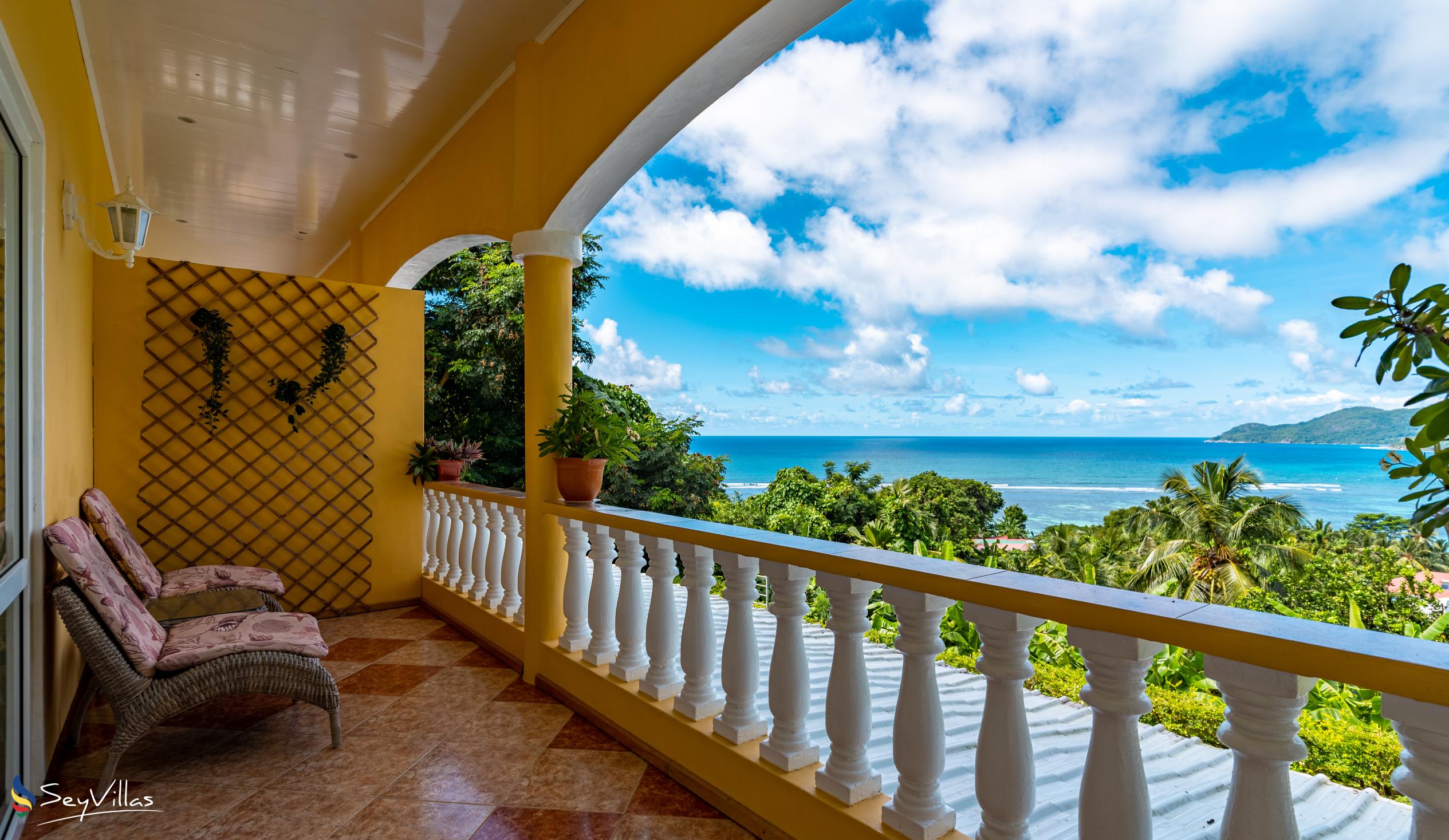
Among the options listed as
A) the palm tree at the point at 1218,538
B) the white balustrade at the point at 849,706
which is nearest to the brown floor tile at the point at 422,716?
the white balustrade at the point at 849,706

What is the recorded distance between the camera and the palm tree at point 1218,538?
17.7m

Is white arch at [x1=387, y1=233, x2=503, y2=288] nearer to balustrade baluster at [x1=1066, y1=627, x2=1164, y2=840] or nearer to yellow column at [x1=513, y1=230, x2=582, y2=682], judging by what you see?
yellow column at [x1=513, y1=230, x2=582, y2=682]

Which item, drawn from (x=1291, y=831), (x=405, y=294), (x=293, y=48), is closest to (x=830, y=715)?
(x=1291, y=831)

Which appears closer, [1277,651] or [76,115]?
[1277,651]

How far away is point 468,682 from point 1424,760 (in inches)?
125

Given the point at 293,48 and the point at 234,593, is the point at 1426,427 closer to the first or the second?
the point at 234,593

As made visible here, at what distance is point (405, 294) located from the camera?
5074 mm

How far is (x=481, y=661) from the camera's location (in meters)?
3.63

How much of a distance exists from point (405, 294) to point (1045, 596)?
4.77 m

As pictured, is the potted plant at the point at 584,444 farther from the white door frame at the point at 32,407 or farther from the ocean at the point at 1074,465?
the ocean at the point at 1074,465

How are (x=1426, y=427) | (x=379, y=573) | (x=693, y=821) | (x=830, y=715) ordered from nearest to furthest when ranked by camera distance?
(x=1426, y=427), (x=830, y=715), (x=693, y=821), (x=379, y=573)

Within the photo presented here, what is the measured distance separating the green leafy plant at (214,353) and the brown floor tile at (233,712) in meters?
1.95

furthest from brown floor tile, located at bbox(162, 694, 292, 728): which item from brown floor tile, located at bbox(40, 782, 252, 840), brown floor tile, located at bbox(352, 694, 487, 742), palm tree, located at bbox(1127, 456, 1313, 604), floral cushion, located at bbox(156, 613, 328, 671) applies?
palm tree, located at bbox(1127, 456, 1313, 604)

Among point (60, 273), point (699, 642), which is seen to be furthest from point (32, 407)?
point (699, 642)
